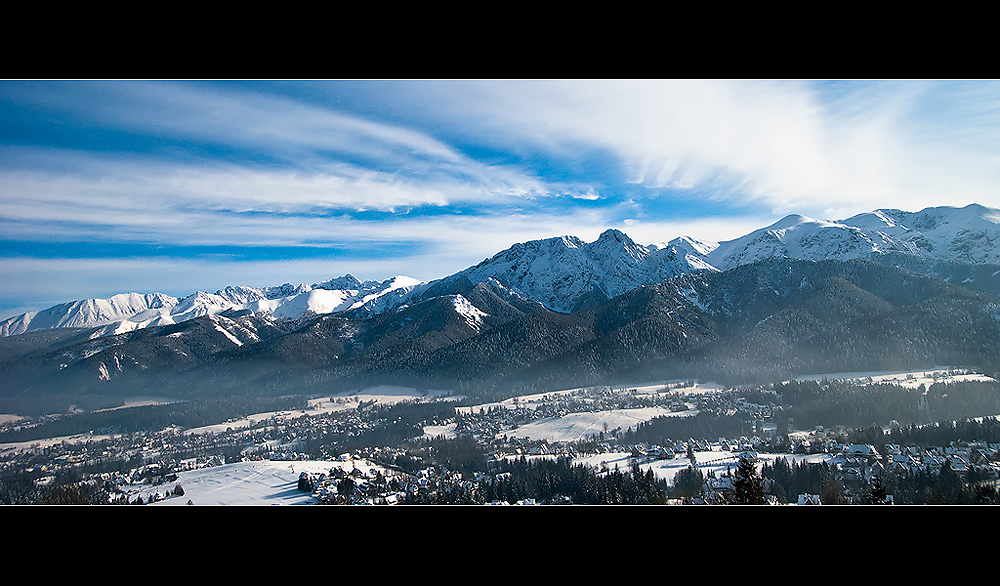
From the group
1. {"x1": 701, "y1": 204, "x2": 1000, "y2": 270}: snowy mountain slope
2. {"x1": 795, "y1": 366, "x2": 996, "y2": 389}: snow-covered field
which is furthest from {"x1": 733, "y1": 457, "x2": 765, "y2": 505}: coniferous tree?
{"x1": 701, "y1": 204, "x2": 1000, "y2": 270}: snowy mountain slope

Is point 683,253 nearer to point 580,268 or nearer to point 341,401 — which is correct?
point 580,268

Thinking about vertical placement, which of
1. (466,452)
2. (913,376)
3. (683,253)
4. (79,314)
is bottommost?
(913,376)

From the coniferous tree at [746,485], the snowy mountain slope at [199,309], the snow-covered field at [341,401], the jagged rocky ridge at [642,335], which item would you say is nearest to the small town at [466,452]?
the coniferous tree at [746,485]

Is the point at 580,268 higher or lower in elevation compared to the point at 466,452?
higher

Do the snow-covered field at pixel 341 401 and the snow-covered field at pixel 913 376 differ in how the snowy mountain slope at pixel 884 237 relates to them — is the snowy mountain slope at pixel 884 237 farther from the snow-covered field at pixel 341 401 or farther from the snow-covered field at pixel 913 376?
the snow-covered field at pixel 341 401

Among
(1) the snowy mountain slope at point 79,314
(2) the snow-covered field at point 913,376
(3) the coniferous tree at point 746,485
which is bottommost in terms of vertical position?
(2) the snow-covered field at point 913,376

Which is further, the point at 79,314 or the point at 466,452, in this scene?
the point at 79,314

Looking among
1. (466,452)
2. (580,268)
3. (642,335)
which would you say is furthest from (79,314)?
(466,452)

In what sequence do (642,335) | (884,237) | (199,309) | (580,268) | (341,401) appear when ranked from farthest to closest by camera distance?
(199,309) → (580,268) → (884,237) → (642,335) → (341,401)

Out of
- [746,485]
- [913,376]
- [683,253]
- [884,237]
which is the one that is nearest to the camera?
[746,485]

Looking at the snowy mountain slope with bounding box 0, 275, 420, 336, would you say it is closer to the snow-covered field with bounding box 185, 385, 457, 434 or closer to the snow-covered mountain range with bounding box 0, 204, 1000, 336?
the snow-covered mountain range with bounding box 0, 204, 1000, 336

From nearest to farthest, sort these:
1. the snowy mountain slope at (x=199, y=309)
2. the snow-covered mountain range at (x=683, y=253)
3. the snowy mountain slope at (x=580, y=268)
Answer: the snow-covered mountain range at (x=683, y=253) → the snowy mountain slope at (x=580, y=268) → the snowy mountain slope at (x=199, y=309)
